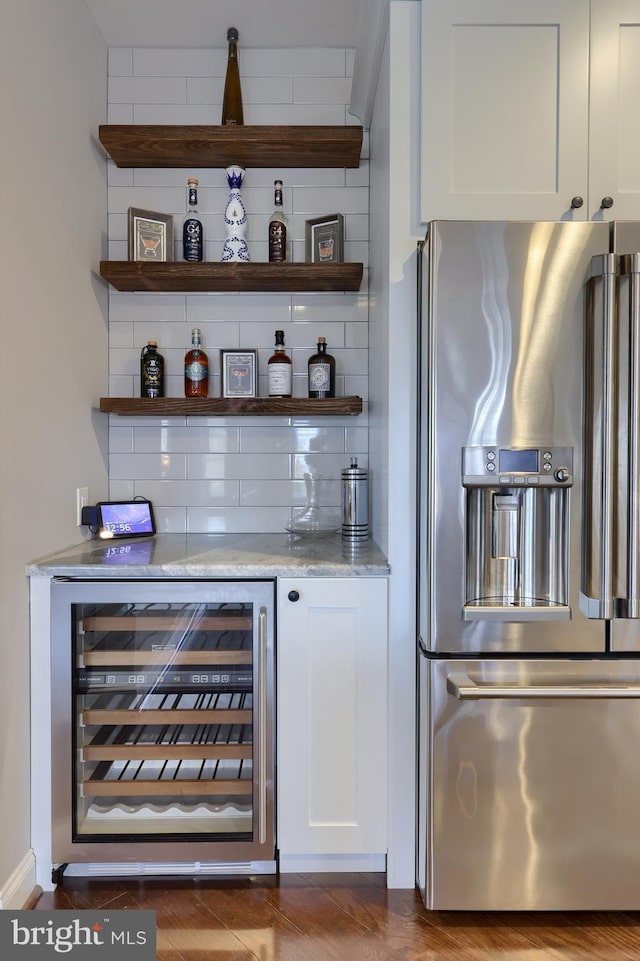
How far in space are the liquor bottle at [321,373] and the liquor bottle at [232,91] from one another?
87 cm

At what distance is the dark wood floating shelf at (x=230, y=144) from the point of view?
2.01 meters

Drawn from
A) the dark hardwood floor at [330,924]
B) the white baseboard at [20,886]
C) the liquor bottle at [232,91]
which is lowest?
the dark hardwood floor at [330,924]

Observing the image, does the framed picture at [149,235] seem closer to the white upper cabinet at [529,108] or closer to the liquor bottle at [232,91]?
the liquor bottle at [232,91]

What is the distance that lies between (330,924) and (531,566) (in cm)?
105

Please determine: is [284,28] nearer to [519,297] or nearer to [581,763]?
[519,297]

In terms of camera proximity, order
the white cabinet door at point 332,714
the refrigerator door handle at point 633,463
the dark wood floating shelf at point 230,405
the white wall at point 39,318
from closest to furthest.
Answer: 1. the refrigerator door handle at point 633,463
2. the white wall at point 39,318
3. the white cabinet door at point 332,714
4. the dark wood floating shelf at point 230,405

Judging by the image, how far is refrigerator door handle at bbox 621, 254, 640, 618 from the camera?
1.38 metres

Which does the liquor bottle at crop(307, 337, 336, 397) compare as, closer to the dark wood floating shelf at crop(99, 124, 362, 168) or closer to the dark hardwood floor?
the dark wood floating shelf at crop(99, 124, 362, 168)

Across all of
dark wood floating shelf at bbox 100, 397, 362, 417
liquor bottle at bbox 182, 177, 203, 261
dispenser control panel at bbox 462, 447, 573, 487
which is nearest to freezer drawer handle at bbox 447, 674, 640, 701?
dispenser control panel at bbox 462, 447, 573, 487

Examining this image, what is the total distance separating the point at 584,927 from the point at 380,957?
21.4 inches

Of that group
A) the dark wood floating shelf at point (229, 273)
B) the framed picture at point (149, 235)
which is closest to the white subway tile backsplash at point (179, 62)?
the framed picture at point (149, 235)

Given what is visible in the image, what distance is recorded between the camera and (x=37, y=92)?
166 centimetres

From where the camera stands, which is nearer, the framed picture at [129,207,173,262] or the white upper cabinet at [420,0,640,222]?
the white upper cabinet at [420,0,640,222]

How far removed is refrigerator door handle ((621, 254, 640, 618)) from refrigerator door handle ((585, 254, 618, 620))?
1.4 inches
